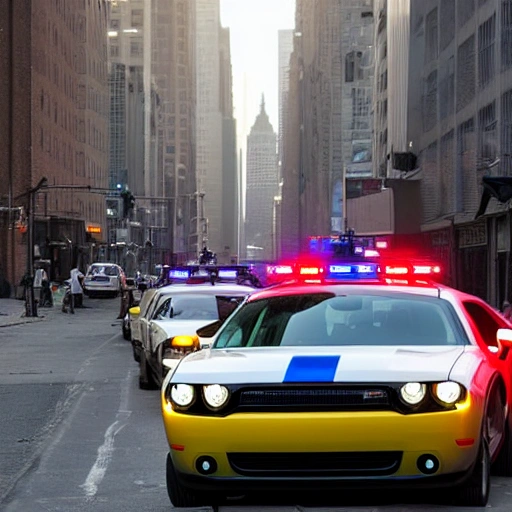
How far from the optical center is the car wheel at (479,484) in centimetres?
754

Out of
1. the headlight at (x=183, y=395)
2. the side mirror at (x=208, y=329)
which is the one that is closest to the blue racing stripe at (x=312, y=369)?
the headlight at (x=183, y=395)

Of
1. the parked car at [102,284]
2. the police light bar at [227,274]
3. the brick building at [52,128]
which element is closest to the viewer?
the police light bar at [227,274]

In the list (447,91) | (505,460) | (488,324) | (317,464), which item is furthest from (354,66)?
(317,464)

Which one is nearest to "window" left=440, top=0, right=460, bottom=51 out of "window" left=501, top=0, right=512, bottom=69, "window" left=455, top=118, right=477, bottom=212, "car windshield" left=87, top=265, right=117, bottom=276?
"window" left=455, top=118, right=477, bottom=212

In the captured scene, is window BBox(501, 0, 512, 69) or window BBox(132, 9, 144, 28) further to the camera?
window BBox(132, 9, 144, 28)

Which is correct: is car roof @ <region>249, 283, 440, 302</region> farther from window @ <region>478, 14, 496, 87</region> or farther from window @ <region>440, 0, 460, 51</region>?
window @ <region>440, 0, 460, 51</region>

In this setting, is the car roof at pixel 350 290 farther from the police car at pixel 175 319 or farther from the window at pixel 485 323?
the police car at pixel 175 319

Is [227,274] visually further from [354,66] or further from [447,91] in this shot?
[354,66]

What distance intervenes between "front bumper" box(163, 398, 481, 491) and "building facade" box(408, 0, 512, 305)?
33.5 metres

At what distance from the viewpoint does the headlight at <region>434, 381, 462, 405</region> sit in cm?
737

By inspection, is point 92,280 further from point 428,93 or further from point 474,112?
point 474,112

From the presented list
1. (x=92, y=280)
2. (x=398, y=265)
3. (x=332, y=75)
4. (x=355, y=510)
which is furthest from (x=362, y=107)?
(x=355, y=510)

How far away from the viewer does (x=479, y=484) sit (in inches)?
299

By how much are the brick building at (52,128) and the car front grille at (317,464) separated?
53.4m
